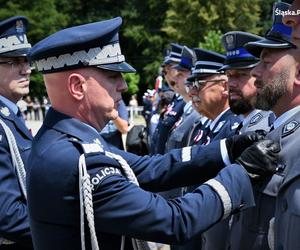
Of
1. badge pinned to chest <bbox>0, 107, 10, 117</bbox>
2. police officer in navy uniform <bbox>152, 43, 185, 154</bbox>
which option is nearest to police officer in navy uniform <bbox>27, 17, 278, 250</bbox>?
badge pinned to chest <bbox>0, 107, 10, 117</bbox>

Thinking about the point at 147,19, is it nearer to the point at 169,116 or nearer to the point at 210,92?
the point at 169,116

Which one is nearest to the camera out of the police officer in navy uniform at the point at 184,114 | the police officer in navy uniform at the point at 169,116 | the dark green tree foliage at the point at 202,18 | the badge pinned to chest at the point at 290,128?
the badge pinned to chest at the point at 290,128

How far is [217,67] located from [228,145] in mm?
2083

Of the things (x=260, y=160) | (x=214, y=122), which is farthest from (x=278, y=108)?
(x=214, y=122)

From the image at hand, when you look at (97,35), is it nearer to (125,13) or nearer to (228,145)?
(228,145)

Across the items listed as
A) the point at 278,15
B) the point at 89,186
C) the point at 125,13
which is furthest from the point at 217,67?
the point at 125,13

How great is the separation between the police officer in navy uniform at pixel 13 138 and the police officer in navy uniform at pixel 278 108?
4.29ft

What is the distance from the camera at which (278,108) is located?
2.74 meters

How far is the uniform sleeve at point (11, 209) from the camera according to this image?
312 centimetres

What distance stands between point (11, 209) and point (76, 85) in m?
1.07

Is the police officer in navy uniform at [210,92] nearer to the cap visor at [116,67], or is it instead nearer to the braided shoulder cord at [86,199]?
the cap visor at [116,67]

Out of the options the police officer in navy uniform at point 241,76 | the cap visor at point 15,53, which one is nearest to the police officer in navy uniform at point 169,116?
the police officer in navy uniform at point 241,76

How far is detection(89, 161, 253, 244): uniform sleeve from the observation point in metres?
2.21

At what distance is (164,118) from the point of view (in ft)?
23.0
